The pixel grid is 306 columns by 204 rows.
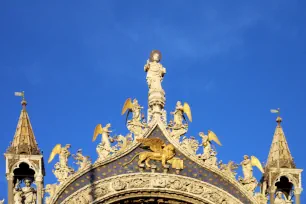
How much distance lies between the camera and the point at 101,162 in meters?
41.7

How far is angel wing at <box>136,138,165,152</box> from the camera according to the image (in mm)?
42188

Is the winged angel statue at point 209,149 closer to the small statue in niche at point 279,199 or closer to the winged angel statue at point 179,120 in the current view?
the winged angel statue at point 179,120

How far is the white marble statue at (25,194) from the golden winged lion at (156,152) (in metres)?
2.73

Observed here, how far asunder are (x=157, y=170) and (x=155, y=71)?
9.60ft

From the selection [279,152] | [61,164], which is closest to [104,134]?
[61,164]

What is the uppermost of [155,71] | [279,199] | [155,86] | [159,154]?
[155,71]

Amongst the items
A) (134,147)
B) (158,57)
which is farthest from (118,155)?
(158,57)

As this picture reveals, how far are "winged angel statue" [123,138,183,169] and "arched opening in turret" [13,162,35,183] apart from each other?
→ 2.55 meters

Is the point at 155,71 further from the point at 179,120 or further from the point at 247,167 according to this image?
the point at 247,167

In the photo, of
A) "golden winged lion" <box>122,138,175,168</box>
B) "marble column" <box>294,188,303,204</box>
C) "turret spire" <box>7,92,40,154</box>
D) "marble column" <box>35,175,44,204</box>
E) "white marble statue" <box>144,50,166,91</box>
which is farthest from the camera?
"white marble statue" <box>144,50,166,91</box>

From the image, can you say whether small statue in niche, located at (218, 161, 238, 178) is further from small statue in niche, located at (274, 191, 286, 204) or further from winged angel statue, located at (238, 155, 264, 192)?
small statue in niche, located at (274, 191, 286, 204)

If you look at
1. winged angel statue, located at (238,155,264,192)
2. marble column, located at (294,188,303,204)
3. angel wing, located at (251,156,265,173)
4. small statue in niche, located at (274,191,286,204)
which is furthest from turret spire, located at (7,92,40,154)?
marble column, located at (294,188,303,204)

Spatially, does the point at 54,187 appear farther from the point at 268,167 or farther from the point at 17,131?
the point at 268,167

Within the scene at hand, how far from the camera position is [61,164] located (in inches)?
1629
